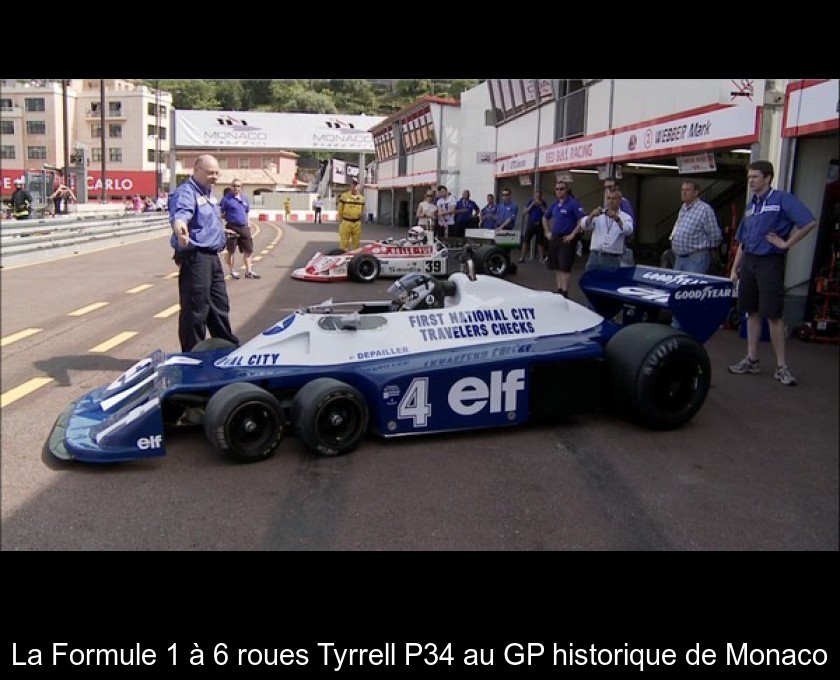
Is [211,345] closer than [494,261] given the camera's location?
Yes

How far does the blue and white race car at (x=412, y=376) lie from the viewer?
409cm

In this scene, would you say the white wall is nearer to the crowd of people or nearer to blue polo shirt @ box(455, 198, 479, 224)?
blue polo shirt @ box(455, 198, 479, 224)

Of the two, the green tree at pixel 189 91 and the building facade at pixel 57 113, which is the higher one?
the green tree at pixel 189 91

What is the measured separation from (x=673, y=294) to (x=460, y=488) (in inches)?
87.7

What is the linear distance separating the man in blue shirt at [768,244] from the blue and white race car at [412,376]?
618mm

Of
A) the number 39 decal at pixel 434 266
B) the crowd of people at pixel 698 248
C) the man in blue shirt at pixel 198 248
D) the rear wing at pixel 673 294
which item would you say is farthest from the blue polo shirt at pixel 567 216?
the man in blue shirt at pixel 198 248

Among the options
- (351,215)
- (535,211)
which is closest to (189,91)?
(351,215)

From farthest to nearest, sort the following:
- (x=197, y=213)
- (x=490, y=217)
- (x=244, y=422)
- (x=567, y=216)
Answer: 1. (x=490, y=217)
2. (x=567, y=216)
3. (x=197, y=213)
4. (x=244, y=422)

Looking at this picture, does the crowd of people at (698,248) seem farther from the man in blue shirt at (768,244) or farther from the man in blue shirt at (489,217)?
the man in blue shirt at (489,217)

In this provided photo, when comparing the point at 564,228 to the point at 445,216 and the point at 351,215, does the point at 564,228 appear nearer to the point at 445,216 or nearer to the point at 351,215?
the point at 351,215

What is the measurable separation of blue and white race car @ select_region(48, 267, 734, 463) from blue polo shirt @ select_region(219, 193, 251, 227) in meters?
6.67

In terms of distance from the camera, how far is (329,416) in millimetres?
4199

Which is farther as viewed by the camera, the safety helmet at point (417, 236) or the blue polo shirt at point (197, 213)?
the safety helmet at point (417, 236)
